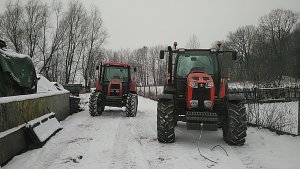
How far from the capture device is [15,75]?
307 inches

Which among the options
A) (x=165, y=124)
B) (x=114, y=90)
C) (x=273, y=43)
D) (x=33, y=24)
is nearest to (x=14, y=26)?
(x=33, y=24)

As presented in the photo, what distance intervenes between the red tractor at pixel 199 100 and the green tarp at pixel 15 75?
394 centimetres

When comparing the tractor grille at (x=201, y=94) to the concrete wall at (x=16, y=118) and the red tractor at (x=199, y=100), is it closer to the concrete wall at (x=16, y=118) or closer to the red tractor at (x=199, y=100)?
the red tractor at (x=199, y=100)

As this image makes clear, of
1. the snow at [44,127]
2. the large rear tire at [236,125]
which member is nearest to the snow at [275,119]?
the large rear tire at [236,125]

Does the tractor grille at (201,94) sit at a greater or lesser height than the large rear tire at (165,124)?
greater

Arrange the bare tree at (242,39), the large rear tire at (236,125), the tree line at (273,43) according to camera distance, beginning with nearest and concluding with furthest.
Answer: the large rear tire at (236,125)
the tree line at (273,43)
the bare tree at (242,39)

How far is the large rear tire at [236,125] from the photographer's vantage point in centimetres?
666

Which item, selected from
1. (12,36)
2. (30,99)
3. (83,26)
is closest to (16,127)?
(30,99)

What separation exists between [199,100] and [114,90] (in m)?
6.66

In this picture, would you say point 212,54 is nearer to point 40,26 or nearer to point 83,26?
point 40,26

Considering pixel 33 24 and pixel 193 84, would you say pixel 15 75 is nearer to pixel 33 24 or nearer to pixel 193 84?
pixel 193 84

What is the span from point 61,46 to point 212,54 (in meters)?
36.9

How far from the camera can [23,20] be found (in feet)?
126

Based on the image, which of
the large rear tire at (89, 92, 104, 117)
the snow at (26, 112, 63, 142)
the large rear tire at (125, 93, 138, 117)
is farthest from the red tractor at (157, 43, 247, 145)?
the large rear tire at (89, 92, 104, 117)
